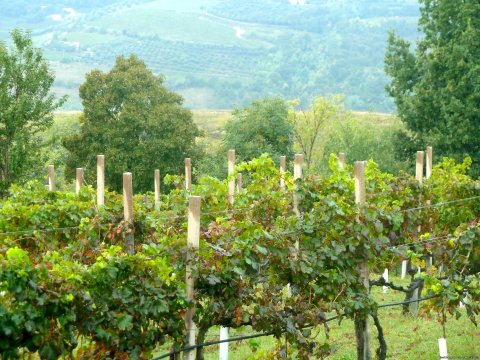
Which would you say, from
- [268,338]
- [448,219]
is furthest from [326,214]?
[268,338]

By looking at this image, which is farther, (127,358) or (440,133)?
(440,133)

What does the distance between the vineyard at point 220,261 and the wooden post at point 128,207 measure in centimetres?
2

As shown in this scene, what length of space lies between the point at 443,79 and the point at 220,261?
26.3 metres

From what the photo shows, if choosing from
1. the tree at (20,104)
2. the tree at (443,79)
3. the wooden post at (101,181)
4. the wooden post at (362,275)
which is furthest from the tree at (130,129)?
the wooden post at (362,275)

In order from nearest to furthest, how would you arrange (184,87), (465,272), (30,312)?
(30,312) → (465,272) → (184,87)

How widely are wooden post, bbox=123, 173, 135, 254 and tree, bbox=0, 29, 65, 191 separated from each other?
61.9 ft

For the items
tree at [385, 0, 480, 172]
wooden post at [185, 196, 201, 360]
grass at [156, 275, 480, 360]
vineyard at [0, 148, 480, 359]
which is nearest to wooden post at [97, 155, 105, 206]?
vineyard at [0, 148, 480, 359]

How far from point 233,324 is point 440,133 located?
2410 centimetres

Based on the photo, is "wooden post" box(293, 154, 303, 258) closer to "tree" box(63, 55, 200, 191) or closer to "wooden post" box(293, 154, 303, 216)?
"wooden post" box(293, 154, 303, 216)

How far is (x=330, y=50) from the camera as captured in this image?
192 meters

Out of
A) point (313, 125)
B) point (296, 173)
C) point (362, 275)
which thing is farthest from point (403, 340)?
point (313, 125)

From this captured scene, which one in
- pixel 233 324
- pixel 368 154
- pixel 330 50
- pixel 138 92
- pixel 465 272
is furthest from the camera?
pixel 330 50

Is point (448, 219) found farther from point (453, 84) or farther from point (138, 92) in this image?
point (138, 92)

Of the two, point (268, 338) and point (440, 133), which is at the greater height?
point (440, 133)
